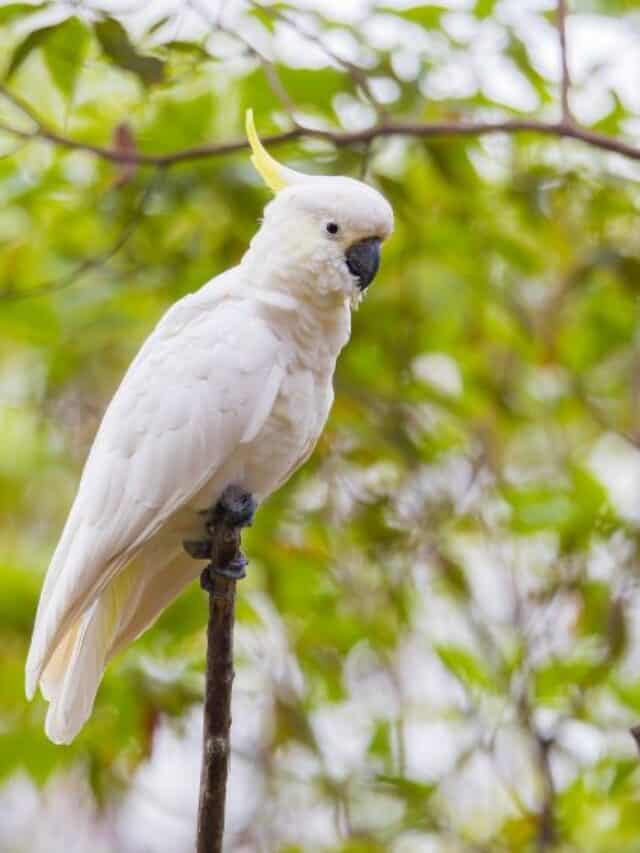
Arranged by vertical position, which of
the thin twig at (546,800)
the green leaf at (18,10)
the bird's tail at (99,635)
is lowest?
the thin twig at (546,800)

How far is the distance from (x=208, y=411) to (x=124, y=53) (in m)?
0.72

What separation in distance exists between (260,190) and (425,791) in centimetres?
131

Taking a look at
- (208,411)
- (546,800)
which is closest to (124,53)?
(208,411)

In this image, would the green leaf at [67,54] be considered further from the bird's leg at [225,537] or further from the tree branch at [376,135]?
the bird's leg at [225,537]

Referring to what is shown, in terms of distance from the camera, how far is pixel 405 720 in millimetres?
3646

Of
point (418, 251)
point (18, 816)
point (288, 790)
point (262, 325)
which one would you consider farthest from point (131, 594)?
point (18, 816)

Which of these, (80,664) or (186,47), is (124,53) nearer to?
(186,47)

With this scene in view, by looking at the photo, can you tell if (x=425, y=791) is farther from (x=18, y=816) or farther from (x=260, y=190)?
(x=18, y=816)

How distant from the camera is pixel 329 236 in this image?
6.89 ft

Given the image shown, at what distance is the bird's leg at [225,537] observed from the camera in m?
1.99

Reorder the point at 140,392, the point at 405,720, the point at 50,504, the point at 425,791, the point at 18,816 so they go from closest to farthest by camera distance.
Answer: the point at 140,392
the point at 425,791
the point at 405,720
the point at 50,504
the point at 18,816

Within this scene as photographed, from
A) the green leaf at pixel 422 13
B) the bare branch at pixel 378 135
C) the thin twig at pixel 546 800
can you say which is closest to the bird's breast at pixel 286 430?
the bare branch at pixel 378 135

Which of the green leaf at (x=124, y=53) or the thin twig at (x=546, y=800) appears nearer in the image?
the green leaf at (x=124, y=53)

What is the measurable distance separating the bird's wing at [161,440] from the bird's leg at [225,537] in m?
0.05
